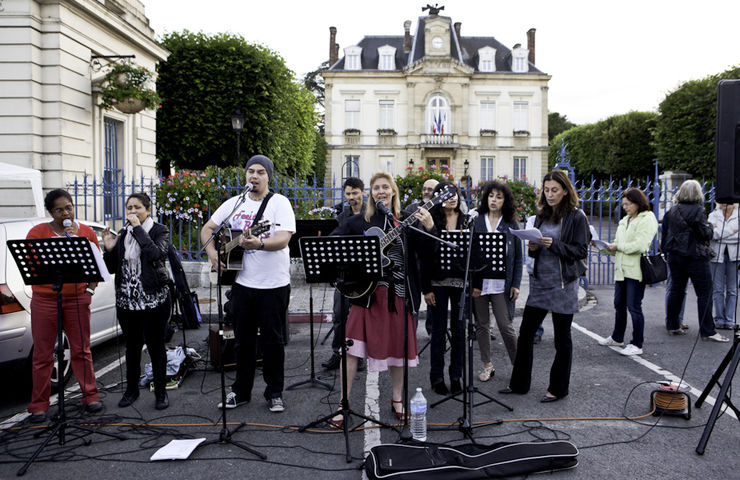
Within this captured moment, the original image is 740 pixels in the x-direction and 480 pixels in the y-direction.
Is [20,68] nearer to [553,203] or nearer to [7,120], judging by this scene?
[7,120]

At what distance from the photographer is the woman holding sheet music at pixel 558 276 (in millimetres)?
5078

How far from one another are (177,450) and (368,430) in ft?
4.81

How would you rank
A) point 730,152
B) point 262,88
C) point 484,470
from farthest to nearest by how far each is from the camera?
point 262,88 < point 730,152 < point 484,470

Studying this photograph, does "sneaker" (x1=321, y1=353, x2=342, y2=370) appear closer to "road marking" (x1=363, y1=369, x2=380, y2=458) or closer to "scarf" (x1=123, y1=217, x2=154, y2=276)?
"road marking" (x1=363, y1=369, x2=380, y2=458)

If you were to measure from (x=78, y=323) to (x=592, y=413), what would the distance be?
462 cm

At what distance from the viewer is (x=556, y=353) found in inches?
205

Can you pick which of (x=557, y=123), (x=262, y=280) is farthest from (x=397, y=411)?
(x=557, y=123)

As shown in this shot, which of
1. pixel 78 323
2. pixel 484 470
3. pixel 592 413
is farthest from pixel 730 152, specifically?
pixel 78 323

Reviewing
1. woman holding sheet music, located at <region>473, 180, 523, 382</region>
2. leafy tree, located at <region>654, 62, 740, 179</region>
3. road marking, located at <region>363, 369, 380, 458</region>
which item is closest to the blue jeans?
woman holding sheet music, located at <region>473, 180, 523, 382</region>

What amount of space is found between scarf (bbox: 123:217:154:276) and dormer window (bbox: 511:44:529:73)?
40.9 m

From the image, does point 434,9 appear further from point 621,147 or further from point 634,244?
point 634,244

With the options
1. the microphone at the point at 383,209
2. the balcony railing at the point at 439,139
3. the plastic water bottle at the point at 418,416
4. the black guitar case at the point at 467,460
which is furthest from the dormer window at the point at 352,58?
the black guitar case at the point at 467,460

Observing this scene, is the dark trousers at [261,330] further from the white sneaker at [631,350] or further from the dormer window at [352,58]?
the dormer window at [352,58]

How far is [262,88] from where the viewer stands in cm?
2473
